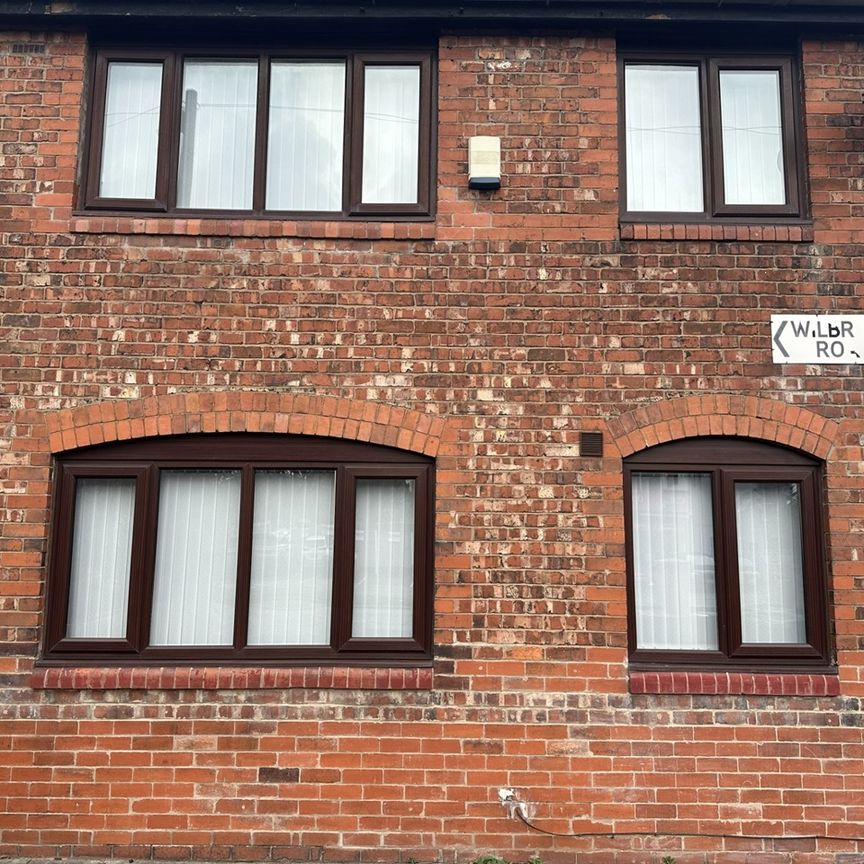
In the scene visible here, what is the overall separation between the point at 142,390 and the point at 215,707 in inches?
90.2

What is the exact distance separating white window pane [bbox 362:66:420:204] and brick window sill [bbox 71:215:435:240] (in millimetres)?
295

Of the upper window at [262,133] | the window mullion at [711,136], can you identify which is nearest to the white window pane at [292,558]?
the upper window at [262,133]

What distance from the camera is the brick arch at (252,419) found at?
6.19 metres

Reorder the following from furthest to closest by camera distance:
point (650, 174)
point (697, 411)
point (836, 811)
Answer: point (650, 174), point (697, 411), point (836, 811)

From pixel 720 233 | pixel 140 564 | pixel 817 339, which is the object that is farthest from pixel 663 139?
pixel 140 564

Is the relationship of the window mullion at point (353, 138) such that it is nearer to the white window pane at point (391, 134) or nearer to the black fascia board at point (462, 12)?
the white window pane at point (391, 134)

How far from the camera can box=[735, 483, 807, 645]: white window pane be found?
20.3 ft

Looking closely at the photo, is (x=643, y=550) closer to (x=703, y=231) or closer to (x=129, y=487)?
(x=703, y=231)

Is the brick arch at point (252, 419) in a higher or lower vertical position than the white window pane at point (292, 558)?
higher

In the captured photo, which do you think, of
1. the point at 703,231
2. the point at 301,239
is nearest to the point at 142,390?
the point at 301,239

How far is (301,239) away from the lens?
6422 millimetres

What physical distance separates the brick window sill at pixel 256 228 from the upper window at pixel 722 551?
2435 mm

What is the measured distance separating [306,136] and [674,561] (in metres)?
4.24

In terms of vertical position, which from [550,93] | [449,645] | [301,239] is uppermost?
[550,93]
